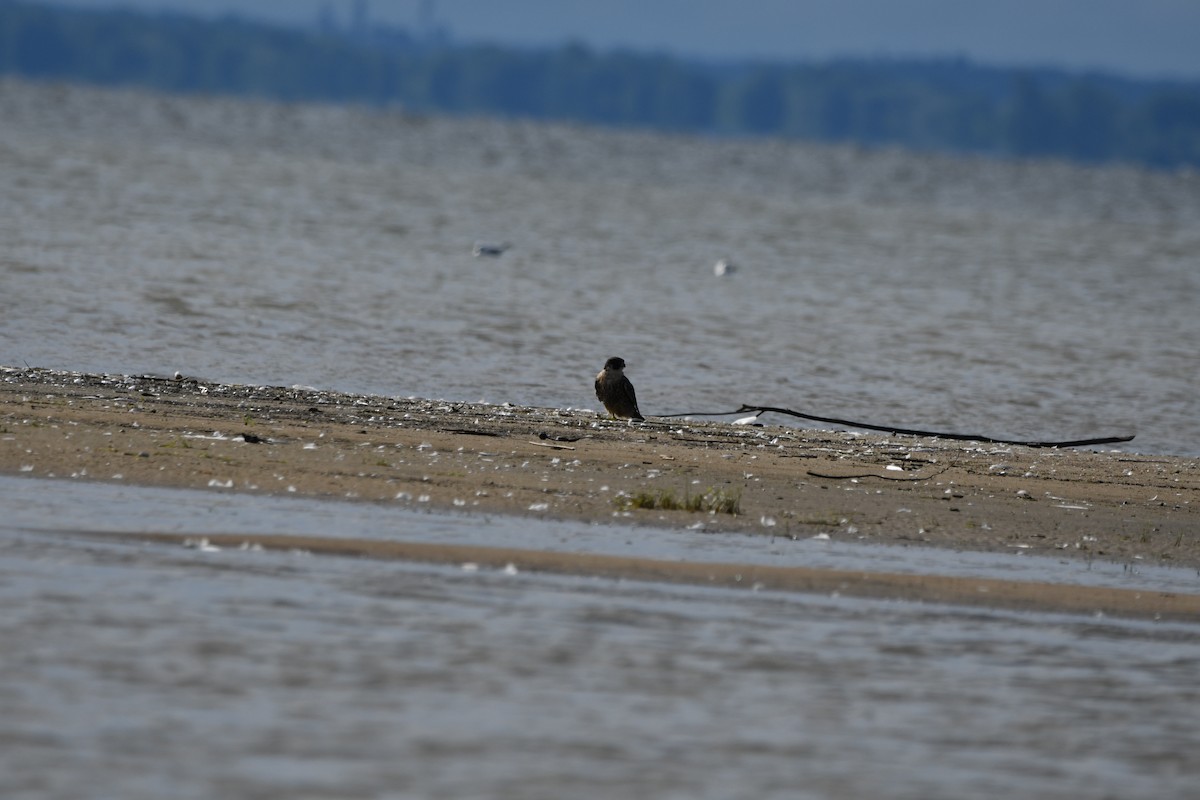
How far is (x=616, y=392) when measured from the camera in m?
15.6

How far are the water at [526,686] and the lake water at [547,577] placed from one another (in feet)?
0.07

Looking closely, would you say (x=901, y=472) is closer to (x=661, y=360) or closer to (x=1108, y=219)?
(x=661, y=360)

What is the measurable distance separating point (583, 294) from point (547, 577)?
2159 centimetres

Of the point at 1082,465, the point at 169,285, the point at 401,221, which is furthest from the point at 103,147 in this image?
the point at 1082,465

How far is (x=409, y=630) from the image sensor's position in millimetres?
8117

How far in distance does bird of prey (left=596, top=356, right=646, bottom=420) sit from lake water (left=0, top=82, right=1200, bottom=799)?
2180mm

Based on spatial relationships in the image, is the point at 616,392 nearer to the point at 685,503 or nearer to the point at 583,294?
the point at 685,503

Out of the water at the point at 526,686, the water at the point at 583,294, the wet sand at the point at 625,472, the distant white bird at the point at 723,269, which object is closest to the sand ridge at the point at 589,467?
the wet sand at the point at 625,472

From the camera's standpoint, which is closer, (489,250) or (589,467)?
(589,467)

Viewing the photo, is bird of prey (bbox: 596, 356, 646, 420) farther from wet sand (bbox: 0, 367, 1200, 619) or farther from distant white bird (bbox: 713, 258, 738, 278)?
distant white bird (bbox: 713, 258, 738, 278)

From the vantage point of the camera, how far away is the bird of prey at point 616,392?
15625 millimetres

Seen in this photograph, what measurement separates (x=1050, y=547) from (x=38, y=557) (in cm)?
544

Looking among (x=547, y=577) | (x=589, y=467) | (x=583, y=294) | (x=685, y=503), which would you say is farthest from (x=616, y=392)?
(x=583, y=294)

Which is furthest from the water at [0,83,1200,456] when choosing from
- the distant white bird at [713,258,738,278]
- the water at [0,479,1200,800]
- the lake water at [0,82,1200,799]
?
the water at [0,479,1200,800]
